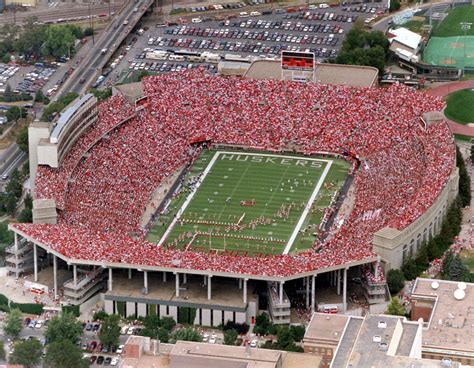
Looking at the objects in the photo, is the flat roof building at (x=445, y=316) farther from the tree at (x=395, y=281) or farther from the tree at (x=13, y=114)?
the tree at (x=13, y=114)

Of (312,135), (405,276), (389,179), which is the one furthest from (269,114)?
(405,276)

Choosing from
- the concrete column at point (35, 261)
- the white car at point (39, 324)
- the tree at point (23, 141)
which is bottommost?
the white car at point (39, 324)

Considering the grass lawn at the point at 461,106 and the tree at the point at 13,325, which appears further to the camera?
the grass lawn at the point at 461,106

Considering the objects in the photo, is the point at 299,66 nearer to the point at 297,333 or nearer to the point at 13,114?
the point at 13,114

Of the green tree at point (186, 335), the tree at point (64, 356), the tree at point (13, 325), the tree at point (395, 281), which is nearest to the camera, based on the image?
the tree at point (64, 356)

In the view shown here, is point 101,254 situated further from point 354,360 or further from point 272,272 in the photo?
point 354,360

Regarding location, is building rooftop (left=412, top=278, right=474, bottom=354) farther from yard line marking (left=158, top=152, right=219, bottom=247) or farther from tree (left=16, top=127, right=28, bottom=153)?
tree (left=16, top=127, right=28, bottom=153)

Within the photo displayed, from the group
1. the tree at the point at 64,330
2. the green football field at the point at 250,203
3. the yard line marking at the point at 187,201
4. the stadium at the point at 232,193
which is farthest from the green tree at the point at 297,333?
the yard line marking at the point at 187,201

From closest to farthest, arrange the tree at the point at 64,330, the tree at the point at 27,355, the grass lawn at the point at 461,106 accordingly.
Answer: the tree at the point at 27,355, the tree at the point at 64,330, the grass lawn at the point at 461,106
